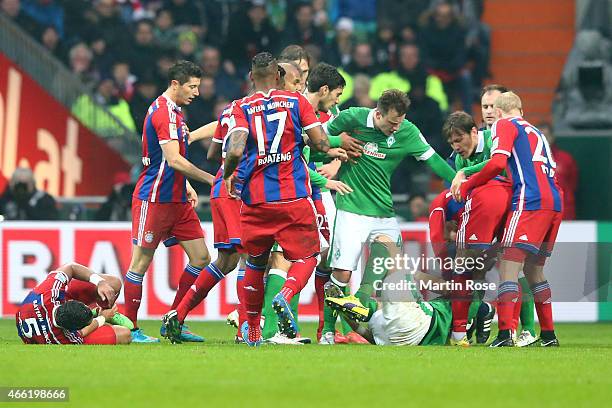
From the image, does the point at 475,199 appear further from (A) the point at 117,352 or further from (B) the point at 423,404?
(B) the point at 423,404

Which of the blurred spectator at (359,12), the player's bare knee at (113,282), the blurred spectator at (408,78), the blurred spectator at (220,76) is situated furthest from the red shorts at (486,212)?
the blurred spectator at (359,12)

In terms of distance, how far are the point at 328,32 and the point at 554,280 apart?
9.08 metres

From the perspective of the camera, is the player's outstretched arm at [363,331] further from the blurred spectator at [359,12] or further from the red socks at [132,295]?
the blurred spectator at [359,12]

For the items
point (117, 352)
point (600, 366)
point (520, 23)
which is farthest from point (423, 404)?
point (520, 23)

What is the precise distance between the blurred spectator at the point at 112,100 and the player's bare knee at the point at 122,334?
848 centimetres

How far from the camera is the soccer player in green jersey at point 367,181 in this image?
437 inches

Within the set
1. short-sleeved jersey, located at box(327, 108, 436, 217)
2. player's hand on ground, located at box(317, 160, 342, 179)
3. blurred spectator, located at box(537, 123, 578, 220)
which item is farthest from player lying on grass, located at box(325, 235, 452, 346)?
blurred spectator, located at box(537, 123, 578, 220)

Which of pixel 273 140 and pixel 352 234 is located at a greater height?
pixel 273 140

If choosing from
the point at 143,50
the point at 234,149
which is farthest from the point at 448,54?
the point at 234,149

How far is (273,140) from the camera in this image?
984cm

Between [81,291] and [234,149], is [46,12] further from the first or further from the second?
[234,149]

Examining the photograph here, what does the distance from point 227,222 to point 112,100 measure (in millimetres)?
8409

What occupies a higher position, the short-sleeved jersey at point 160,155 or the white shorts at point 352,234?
the short-sleeved jersey at point 160,155

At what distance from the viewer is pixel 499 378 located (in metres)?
8.19
